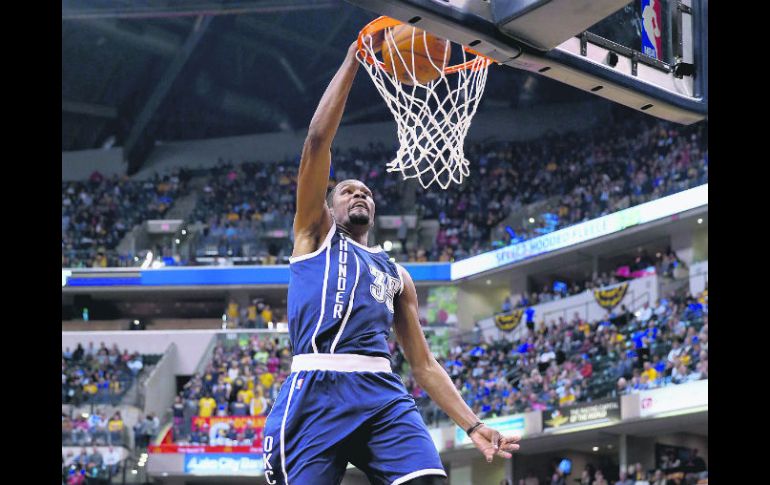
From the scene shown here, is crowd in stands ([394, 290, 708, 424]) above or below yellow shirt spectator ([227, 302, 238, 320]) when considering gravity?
below

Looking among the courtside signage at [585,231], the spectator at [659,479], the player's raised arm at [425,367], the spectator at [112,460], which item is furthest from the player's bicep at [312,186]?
the courtside signage at [585,231]

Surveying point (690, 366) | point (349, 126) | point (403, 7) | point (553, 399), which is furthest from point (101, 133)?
point (403, 7)

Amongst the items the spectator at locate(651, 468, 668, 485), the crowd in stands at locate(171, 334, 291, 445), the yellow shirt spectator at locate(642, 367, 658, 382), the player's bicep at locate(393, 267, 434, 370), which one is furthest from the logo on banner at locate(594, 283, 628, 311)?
the player's bicep at locate(393, 267, 434, 370)

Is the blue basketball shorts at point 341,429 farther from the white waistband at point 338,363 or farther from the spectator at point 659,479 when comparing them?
the spectator at point 659,479

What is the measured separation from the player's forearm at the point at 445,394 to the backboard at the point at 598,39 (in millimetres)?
1746

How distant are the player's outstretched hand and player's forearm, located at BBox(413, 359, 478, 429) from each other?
12 centimetres

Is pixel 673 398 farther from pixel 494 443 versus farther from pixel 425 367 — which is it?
pixel 494 443

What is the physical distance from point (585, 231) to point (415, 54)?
936 inches

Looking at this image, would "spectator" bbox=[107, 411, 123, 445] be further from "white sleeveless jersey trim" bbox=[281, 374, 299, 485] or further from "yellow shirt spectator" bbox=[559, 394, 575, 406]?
"white sleeveless jersey trim" bbox=[281, 374, 299, 485]

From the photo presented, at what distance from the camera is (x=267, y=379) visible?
2775cm

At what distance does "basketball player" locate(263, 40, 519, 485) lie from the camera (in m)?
5.26

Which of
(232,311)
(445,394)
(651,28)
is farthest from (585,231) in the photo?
(445,394)
